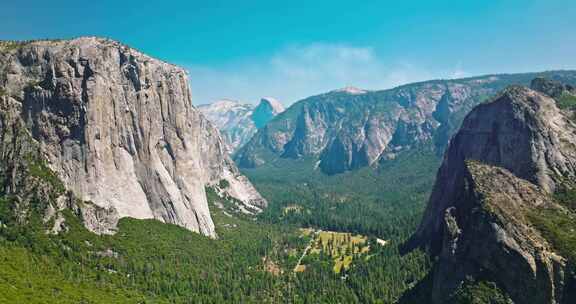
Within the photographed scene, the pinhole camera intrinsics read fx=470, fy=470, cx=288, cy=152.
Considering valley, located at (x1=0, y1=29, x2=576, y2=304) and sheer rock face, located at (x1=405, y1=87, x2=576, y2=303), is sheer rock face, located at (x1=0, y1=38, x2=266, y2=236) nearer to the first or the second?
valley, located at (x1=0, y1=29, x2=576, y2=304)

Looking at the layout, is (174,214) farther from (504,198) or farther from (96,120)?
(504,198)

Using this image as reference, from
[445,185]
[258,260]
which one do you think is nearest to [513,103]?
[445,185]

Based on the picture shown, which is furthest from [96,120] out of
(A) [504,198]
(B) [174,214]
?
(A) [504,198]

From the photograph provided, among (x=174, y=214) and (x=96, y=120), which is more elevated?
(x=96, y=120)

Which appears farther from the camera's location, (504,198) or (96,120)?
(96,120)

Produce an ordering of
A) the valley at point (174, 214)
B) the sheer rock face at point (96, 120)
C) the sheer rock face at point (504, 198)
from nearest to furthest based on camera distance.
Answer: the sheer rock face at point (504, 198) < the valley at point (174, 214) < the sheer rock face at point (96, 120)

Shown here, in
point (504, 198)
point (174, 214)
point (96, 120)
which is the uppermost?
point (96, 120)

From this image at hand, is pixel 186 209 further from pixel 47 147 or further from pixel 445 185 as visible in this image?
pixel 445 185

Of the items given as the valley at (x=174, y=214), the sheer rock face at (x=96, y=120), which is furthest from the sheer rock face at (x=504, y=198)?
the sheer rock face at (x=96, y=120)

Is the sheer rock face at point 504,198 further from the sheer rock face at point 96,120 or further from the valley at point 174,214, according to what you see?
the sheer rock face at point 96,120

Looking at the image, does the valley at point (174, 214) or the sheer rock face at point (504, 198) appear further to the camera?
the valley at point (174, 214)
